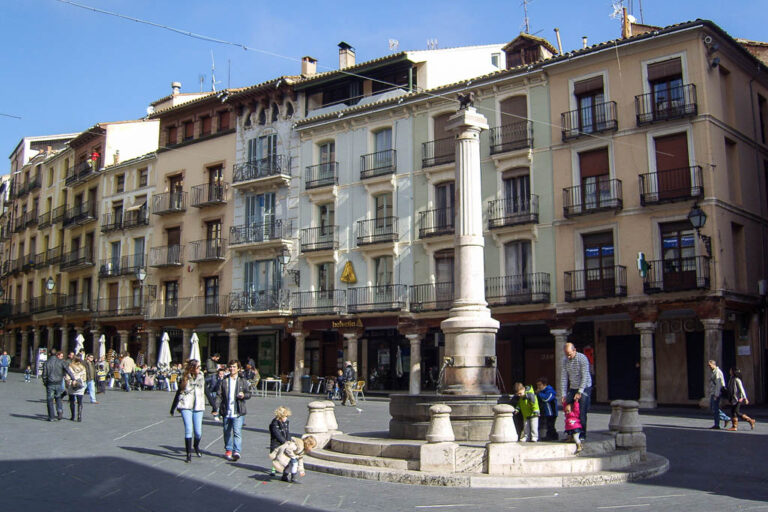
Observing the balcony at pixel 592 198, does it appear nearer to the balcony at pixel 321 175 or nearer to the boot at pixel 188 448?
the balcony at pixel 321 175

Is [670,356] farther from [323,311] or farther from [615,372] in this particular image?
[323,311]

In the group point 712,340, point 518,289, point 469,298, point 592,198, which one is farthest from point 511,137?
point 469,298

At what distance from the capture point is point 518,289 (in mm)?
30234

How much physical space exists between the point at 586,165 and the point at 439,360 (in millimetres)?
10321

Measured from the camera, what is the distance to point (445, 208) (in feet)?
107

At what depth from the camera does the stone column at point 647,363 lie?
26.3 metres

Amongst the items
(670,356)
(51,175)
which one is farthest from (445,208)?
(51,175)

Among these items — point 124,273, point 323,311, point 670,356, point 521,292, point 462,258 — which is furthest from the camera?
point 124,273

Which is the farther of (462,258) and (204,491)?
(462,258)

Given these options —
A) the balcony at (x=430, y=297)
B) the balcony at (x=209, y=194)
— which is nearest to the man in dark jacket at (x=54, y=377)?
the balcony at (x=430, y=297)

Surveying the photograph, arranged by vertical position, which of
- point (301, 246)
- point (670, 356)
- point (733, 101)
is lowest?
point (670, 356)

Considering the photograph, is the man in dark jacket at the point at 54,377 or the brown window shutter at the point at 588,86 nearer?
the man in dark jacket at the point at 54,377

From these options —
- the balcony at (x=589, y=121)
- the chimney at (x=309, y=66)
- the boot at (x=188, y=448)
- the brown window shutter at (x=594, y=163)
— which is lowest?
the boot at (x=188, y=448)

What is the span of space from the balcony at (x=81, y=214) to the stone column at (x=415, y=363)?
25.9 m
